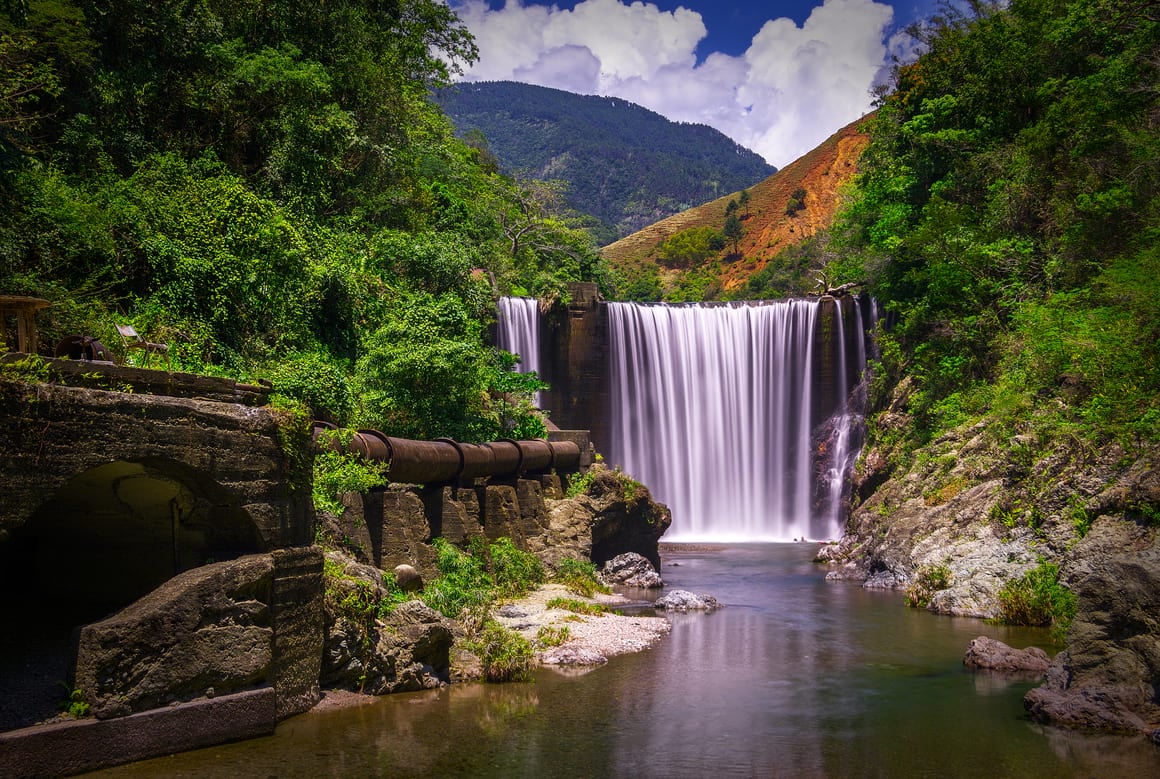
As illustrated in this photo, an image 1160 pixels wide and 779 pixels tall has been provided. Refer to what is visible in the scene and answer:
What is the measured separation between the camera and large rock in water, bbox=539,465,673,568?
19359mm

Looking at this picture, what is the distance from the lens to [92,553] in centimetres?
1041

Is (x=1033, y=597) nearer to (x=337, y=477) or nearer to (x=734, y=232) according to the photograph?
(x=337, y=477)

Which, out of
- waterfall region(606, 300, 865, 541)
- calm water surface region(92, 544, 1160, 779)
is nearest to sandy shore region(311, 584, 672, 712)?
calm water surface region(92, 544, 1160, 779)

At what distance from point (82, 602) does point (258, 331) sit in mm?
8690

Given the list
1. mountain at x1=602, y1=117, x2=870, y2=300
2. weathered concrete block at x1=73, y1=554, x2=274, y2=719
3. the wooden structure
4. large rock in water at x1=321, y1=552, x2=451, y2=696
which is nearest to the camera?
weathered concrete block at x1=73, y1=554, x2=274, y2=719

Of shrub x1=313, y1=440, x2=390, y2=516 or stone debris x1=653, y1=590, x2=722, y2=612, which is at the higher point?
shrub x1=313, y1=440, x2=390, y2=516

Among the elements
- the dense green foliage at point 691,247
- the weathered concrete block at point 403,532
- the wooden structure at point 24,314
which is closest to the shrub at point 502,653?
the weathered concrete block at point 403,532

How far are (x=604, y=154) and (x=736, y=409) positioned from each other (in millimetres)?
130879

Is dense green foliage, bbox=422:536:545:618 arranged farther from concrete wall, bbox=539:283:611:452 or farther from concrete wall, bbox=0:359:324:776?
concrete wall, bbox=539:283:611:452

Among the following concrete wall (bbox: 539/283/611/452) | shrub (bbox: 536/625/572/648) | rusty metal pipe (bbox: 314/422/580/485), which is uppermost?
concrete wall (bbox: 539/283/611/452)

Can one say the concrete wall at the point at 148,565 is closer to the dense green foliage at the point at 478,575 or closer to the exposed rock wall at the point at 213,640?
the exposed rock wall at the point at 213,640

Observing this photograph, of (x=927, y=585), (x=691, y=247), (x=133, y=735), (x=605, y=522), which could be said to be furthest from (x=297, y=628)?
(x=691, y=247)

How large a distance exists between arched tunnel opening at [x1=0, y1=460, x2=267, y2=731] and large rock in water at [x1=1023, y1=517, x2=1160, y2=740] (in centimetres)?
831

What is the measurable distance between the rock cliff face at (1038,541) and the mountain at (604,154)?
324 feet
